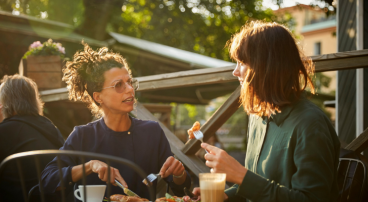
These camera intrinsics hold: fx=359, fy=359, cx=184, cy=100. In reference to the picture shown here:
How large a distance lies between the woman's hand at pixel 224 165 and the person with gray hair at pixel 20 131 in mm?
1806

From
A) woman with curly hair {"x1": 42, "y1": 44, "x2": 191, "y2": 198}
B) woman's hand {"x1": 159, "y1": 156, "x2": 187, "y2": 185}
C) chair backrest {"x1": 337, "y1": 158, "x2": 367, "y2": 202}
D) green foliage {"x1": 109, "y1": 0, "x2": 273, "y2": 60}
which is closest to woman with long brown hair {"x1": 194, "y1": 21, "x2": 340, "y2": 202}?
woman's hand {"x1": 159, "y1": 156, "x2": 187, "y2": 185}

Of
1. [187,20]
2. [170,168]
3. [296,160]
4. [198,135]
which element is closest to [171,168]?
[170,168]

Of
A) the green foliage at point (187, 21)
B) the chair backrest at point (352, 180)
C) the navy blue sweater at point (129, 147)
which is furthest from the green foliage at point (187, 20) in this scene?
the chair backrest at point (352, 180)

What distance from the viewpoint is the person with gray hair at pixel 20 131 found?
2744 mm

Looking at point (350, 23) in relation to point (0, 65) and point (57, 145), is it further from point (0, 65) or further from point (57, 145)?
point (0, 65)

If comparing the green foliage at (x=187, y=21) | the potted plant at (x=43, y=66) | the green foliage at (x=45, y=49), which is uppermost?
the green foliage at (x=187, y=21)

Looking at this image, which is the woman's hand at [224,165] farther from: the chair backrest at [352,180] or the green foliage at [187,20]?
the green foliage at [187,20]

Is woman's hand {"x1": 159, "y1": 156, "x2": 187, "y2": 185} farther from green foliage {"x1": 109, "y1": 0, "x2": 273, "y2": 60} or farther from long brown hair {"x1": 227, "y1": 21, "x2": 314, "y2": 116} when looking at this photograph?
green foliage {"x1": 109, "y1": 0, "x2": 273, "y2": 60}

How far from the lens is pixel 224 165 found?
4.56 ft

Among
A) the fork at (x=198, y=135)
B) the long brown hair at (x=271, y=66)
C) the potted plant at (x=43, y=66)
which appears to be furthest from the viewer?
the potted plant at (x=43, y=66)

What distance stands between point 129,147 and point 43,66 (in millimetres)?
2736

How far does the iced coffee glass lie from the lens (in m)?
1.35

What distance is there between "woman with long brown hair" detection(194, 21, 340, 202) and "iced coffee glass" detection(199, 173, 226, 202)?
0.04m

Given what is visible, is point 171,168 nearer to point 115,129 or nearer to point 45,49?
point 115,129
